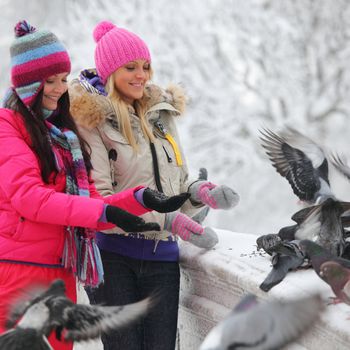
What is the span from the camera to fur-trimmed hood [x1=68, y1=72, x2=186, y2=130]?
9.70ft

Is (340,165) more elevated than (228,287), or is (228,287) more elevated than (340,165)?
(340,165)

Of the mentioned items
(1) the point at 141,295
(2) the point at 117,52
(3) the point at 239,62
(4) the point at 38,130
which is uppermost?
(2) the point at 117,52

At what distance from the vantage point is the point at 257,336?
1.87m

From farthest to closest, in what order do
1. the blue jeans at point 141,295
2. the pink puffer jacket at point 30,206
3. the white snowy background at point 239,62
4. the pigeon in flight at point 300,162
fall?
the white snowy background at point 239,62
the blue jeans at point 141,295
the pigeon in flight at point 300,162
the pink puffer jacket at point 30,206

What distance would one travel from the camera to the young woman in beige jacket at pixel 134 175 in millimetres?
2965

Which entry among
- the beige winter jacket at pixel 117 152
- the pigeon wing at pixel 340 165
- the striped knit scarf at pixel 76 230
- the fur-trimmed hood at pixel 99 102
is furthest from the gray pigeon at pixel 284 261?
the fur-trimmed hood at pixel 99 102

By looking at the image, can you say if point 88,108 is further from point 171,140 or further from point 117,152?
point 171,140

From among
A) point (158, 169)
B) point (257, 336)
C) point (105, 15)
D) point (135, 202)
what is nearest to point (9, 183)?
point (135, 202)

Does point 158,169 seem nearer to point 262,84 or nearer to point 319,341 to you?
point 319,341

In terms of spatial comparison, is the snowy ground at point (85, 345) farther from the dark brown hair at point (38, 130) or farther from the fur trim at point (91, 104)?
the dark brown hair at point (38, 130)

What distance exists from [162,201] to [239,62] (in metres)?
10.5

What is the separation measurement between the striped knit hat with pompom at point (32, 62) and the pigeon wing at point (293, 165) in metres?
1.01

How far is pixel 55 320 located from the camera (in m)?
2.15

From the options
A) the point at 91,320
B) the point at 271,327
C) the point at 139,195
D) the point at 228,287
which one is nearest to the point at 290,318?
the point at 271,327
